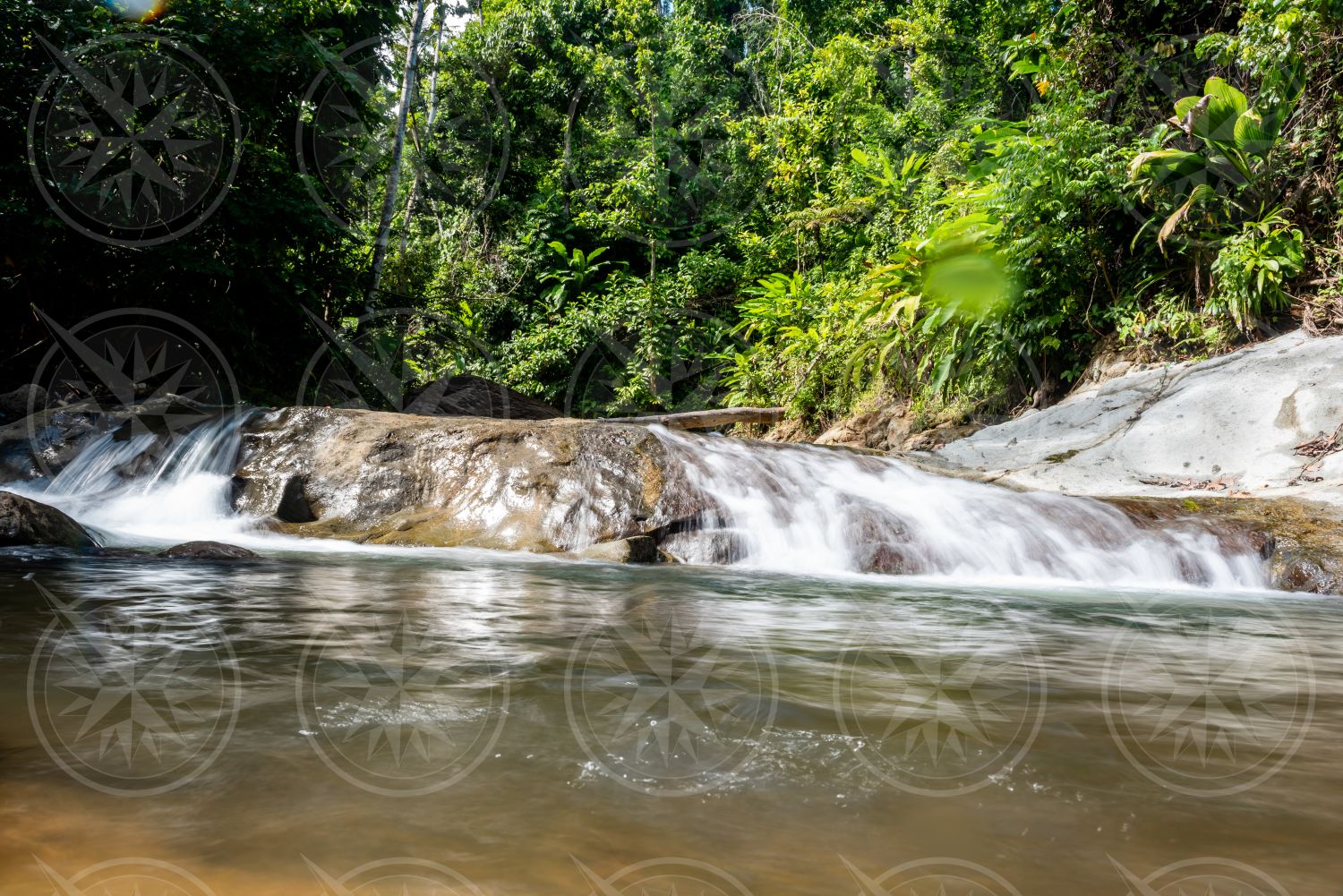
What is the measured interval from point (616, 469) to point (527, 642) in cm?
369

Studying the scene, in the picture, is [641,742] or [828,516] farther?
[828,516]

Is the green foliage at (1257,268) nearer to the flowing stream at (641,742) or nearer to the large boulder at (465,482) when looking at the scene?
the flowing stream at (641,742)

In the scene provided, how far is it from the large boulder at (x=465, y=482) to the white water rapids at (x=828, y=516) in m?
0.26

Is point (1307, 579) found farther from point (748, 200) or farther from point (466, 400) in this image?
point (748, 200)

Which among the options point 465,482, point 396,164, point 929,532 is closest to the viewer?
point 929,532

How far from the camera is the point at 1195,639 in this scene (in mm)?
3320

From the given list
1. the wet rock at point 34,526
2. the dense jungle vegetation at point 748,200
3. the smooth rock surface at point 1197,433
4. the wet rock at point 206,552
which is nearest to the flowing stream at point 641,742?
the wet rock at point 206,552

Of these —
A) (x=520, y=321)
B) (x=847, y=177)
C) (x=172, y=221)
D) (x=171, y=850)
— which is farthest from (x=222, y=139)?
(x=171, y=850)

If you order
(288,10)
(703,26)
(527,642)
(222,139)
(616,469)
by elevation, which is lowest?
(527,642)

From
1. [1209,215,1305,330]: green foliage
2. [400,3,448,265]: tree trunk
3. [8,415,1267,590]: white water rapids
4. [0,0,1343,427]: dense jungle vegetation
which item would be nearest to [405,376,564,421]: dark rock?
[0,0,1343,427]: dense jungle vegetation

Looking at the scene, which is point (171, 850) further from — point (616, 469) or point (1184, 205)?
point (1184, 205)

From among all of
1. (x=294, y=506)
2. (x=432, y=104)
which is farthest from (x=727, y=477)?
(x=432, y=104)

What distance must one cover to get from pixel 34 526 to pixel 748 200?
52.4ft

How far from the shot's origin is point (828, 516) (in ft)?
20.7
